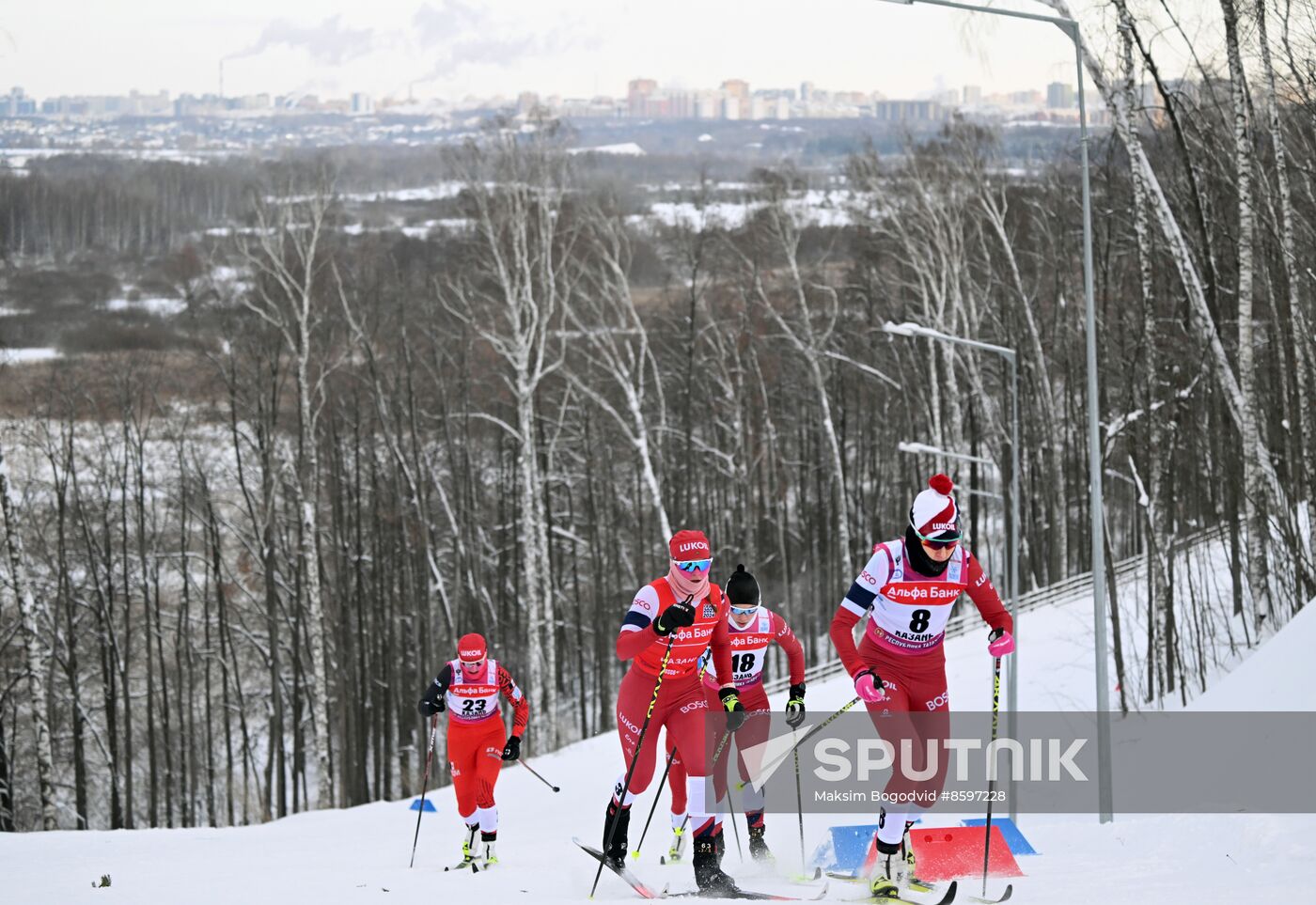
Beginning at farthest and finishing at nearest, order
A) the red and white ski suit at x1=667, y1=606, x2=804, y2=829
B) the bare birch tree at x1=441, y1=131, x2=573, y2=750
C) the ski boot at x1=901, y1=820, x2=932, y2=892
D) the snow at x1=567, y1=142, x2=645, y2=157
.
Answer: the snow at x1=567, y1=142, x2=645, y2=157, the bare birch tree at x1=441, y1=131, x2=573, y2=750, the red and white ski suit at x1=667, y1=606, x2=804, y2=829, the ski boot at x1=901, y1=820, x2=932, y2=892

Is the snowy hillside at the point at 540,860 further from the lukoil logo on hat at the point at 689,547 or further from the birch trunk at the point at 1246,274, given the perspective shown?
the birch trunk at the point at 1246,274

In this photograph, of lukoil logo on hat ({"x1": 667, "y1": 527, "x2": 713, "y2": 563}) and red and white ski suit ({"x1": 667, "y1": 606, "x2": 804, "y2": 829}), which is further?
red and white ski suit ({"x1": 667, "y1": 606, "x2": 804, "y2": 829})

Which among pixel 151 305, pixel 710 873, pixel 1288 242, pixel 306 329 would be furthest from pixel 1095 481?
pixel 151 305

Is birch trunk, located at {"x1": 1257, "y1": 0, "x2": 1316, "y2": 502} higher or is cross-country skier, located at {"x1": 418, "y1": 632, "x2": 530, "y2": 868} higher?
birch trunk, located at {"x1": 1257, "y1": 0, "x2": 1316, "y2": 502}

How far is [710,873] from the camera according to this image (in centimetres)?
734

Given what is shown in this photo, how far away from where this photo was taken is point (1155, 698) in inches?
847

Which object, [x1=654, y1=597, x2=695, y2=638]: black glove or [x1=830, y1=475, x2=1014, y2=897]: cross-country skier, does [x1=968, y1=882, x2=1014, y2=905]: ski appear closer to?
[x1=830, y1=475, x2=1014, y2=897]: cross-country skier

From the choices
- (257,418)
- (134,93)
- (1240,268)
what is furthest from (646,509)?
(134,93)

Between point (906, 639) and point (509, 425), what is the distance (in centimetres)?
2843

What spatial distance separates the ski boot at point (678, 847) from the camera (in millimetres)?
8930

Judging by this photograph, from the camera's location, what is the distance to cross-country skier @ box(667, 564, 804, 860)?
28.7ft

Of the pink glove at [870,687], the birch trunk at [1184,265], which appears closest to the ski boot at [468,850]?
the pink glove at [870,687]

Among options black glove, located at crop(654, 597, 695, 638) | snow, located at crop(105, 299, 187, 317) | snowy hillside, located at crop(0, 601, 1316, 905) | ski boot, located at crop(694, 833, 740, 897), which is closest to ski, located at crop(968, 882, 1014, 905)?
snowy hillside, located at crop(0, 601, 1316, 905)

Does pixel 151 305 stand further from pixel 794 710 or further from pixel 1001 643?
pixel 1001 643
